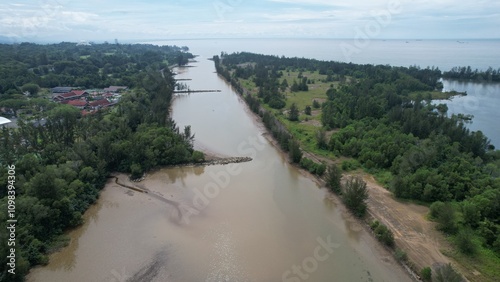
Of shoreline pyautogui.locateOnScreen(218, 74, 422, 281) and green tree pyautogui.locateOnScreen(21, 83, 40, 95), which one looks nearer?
shoreline pyautogui.locateOnScreen(218, 74, 422, 281)

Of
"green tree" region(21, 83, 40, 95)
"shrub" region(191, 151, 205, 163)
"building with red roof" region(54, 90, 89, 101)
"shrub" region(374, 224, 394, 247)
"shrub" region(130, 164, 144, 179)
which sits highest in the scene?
"green tree" region(21, 83, 40, 95)

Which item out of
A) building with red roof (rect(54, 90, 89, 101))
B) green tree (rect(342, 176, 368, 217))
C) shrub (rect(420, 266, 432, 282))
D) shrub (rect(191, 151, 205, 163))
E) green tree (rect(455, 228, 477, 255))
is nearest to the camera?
shrub (rect(420, 266, 432, 282))

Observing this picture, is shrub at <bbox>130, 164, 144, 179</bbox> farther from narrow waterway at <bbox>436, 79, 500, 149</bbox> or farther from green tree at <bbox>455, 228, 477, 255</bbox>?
narrow waterway at <bbox>436, 79, 500, 149</bbox>

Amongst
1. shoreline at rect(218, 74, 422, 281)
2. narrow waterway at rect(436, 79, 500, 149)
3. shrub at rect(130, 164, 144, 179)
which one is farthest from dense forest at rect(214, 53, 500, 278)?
shrub at rect(130, 164, 144, 179)

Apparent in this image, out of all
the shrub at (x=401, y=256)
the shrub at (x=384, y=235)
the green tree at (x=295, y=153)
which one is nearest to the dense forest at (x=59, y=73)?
the green tree at (x=295, y=153)

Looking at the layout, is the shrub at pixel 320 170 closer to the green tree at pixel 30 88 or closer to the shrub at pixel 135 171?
the shrub at pixel 135 171

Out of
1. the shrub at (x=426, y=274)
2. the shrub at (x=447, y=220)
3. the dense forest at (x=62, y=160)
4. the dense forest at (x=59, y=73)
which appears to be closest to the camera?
the shrub at (x=426, y=274)

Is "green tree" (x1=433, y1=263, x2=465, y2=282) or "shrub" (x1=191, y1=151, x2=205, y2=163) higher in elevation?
"shrub" (x1=191, y1=151, x2=205, y2=163)

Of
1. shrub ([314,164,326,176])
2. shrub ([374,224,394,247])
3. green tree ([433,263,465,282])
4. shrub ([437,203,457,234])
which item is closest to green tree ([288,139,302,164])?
shrub ([314,164,326,176])

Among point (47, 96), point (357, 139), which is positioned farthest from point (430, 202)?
point (47, 96)

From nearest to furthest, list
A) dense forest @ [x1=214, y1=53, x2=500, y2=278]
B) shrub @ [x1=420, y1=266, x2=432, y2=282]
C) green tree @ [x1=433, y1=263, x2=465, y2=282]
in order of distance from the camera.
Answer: green tree @ [x1=433, y1=263, x2=465, y2=282], shrub @ [x1=420, y1=266, x2=432, y2=282], dense forest @ [x1=214, y1=53, x2=500, y2=278]
